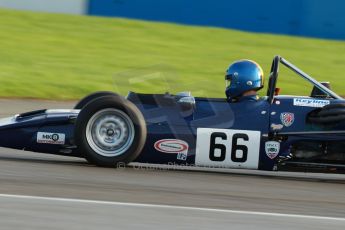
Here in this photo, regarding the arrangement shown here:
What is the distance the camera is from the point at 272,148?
751 centimetres

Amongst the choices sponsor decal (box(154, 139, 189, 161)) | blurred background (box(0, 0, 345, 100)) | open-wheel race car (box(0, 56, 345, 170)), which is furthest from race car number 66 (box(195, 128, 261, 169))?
blurred background (box(0, 0, 345, 100))

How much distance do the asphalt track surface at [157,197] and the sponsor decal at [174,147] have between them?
20 cm

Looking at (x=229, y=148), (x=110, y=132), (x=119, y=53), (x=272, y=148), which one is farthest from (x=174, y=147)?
(x=119, y=53)

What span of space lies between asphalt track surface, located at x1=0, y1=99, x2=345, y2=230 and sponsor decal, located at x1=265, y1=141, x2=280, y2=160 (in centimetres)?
26

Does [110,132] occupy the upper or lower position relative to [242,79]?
lower

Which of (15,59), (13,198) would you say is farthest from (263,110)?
(15,59)

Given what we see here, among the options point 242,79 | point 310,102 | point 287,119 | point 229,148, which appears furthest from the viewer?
point 242,79

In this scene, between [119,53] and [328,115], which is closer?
[328,115]

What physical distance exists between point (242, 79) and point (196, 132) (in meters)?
0.73

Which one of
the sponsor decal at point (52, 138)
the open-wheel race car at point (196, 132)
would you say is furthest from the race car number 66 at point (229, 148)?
the sponsor decal at point (52, 138)

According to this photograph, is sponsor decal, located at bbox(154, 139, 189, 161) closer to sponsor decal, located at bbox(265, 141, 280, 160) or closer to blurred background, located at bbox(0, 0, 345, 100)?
sponsor decal, located at bbox(265, 141, 280, 160)

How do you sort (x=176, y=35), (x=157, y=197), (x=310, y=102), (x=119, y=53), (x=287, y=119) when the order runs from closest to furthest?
(x=157, y=197)
(x=287, y=119)
(x=310, y=102)
(x=119, y=53)
(x=176, y=35)

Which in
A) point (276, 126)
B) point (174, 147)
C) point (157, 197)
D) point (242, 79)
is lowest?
point (157, 197)

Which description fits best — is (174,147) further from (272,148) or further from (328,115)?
(328,115)
